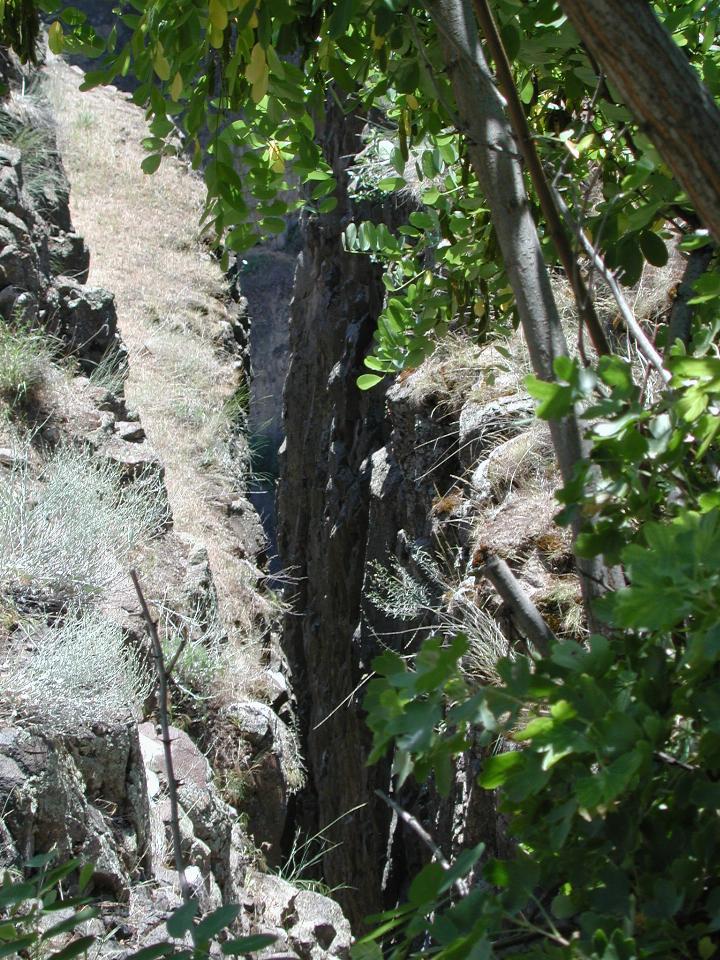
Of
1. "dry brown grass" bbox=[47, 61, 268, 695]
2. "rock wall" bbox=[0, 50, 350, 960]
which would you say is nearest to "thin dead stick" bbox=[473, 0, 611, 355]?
"rock wall" bbox=[0, 50, 350, 960]

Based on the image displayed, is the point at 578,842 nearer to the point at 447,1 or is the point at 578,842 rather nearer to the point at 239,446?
the point at 447,1

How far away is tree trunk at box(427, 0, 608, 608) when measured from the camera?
1485mm

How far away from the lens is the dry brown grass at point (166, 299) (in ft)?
26.8

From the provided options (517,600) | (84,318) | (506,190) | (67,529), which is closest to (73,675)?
(67,529)

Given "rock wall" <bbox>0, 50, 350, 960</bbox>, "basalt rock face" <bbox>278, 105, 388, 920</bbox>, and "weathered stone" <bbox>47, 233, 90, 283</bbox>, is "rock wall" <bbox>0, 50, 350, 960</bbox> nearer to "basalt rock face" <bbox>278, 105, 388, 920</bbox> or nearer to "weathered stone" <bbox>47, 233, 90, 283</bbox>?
"weathered stone" <bbox>47, 233, 90, 283</bbox>

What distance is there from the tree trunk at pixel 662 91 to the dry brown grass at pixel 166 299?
217 inches

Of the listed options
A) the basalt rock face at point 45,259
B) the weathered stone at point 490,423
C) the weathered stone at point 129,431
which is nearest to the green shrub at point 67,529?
the weathered stone at point 129,431

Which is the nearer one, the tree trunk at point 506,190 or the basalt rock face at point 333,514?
the tree trunk at point 506,190

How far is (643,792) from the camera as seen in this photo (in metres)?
1.02

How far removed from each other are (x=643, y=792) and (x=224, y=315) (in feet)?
38.1

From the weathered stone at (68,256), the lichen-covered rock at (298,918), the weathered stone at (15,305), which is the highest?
the weathered stone at (68,256)

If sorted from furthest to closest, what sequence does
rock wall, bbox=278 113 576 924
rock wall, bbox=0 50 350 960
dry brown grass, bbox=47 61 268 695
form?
dry brown grass, bbox=47 61 268 695
rock wall, bbox=278 113 576 924
rock wall, bbox=0 50 350 960

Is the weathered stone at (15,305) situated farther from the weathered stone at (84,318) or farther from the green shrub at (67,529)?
the green shrub at (67,529)

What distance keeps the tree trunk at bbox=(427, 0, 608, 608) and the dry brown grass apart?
4.95m
